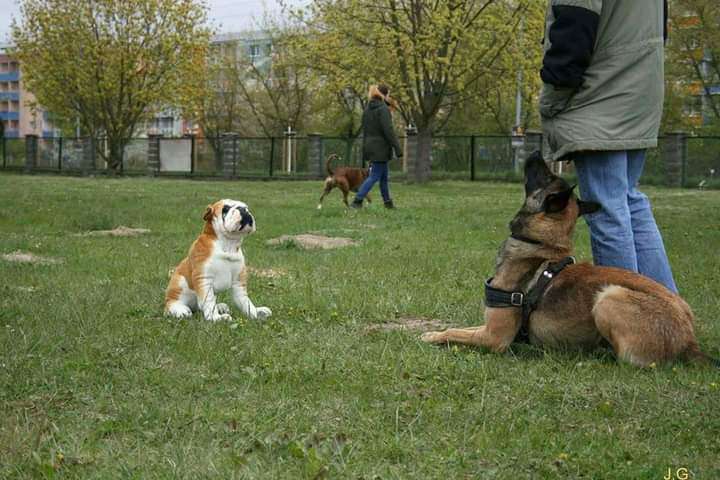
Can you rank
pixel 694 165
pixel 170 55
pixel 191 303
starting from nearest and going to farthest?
pixel 191 303 → pixel 694 165 → pixel 170 55

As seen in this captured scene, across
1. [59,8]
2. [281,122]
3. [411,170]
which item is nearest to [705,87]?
[411,170]

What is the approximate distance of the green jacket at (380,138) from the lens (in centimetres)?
1742

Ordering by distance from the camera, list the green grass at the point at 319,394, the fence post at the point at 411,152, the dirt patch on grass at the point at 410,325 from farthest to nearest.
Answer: the fence post at the point at 411,152 < the dirt patch on grass at the point at 410,325 < the green grass at the point at 319,394

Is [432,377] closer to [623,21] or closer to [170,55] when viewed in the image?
[623,21]

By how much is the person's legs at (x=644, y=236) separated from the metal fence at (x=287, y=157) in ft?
80.6

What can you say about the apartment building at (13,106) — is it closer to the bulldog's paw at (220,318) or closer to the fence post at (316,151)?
the fence post at (316,151)

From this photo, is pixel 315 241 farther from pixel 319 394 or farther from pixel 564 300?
pixel 319 394

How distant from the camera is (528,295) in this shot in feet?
16.1

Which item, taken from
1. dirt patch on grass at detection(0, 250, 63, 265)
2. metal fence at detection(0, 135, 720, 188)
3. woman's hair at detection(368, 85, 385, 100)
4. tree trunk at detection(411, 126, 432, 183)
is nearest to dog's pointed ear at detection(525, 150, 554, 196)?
dirt patch on grass at detection(0, 250, 63, 265)

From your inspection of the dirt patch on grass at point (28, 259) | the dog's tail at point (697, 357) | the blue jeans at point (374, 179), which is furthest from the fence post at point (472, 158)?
the dog's tail at point (697, 357)

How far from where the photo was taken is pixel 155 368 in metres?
4.57

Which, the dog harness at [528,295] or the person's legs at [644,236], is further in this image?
the person's legs at [644,236]

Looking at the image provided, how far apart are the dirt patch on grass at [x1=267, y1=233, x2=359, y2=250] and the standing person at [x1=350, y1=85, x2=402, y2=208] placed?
18.0 ft

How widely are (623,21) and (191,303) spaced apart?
330cm
